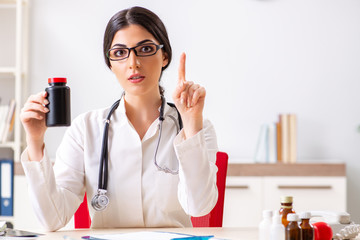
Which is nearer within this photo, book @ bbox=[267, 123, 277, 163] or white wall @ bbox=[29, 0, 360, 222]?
book @ bbox=[267, 123, 277, 163]

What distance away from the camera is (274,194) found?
3.34 metres

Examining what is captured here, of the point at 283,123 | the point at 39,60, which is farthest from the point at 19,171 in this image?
the point at 283,123

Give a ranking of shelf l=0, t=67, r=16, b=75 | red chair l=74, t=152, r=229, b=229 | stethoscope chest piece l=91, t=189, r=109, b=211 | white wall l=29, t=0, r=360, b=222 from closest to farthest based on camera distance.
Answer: stethoscope chest piece l=91, t=189, r=109, b=211 → red chair l=74, t=152, r=229, b=229 → shelf l=0, t=67, r=16, b=75 → white wall l=29, t=0, r=360, b=222

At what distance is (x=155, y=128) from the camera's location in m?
1.92

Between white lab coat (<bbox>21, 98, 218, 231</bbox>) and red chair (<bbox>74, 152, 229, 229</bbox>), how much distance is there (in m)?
0.07

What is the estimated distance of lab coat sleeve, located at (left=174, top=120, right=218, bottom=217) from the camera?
163 centimetres

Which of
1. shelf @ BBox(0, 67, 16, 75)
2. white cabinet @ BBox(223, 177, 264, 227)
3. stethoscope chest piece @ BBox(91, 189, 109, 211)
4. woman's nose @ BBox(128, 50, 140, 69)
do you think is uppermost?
shelf @ BBox(0, 67, 16, 75)

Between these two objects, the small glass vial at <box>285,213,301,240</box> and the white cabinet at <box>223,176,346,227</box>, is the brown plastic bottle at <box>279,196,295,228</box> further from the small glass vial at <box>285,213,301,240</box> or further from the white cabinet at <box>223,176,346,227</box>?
the white cabinet at <box>223,176,346,227</box>

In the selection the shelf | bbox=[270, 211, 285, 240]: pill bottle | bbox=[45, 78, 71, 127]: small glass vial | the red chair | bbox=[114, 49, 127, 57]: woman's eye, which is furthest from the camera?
→ the shelf

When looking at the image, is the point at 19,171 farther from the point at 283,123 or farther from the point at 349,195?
the point at 349,195

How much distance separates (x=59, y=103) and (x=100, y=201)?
1.33ft

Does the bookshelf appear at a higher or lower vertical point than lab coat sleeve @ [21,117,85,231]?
higher

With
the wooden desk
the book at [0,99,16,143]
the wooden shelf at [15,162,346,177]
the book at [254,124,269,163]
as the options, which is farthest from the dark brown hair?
the book at [0,99,16,143]

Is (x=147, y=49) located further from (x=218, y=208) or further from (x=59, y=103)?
(x=218, y=208)
